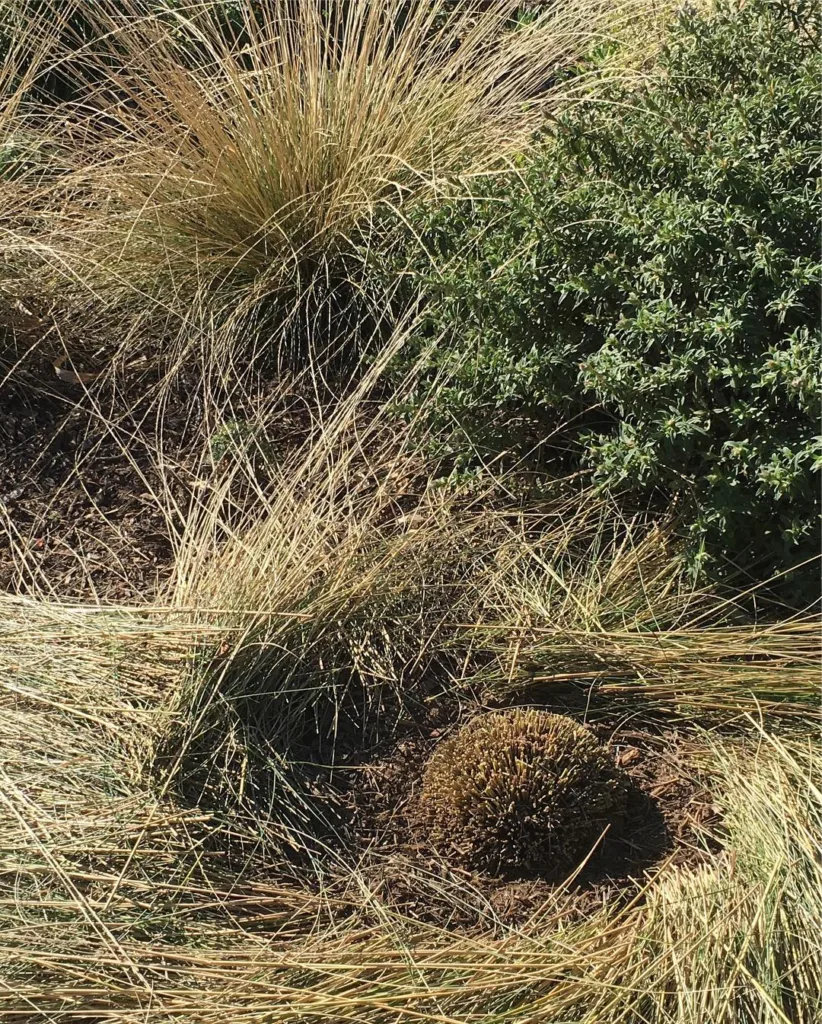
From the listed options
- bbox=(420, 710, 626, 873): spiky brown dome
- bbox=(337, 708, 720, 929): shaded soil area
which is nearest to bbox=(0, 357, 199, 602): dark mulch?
bbox=(337, 708, 720, 929): shaded soil area

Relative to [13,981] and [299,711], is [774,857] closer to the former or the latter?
[299,711]

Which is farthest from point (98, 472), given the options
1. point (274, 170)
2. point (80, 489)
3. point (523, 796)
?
point (523, 796)

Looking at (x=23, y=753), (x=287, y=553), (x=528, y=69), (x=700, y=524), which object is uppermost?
(x=528, y=69)

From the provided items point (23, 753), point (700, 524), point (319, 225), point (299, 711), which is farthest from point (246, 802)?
point (319, 225)

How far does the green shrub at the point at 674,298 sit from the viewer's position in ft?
8.75

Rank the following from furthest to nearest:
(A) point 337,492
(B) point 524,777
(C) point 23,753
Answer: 1. (A) point 337,492
2. (C) point 23,753
3. (B) point 524,777

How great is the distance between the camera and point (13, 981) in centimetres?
223

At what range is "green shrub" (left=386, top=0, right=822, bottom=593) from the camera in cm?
267

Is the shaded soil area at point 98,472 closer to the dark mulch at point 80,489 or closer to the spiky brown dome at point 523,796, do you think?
the dark mulch at point 80,489

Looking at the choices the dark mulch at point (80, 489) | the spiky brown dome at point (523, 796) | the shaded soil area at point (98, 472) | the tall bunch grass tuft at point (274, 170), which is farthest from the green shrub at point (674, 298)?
the dark mulch at point (80, 489)

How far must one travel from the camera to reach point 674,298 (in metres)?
2.87

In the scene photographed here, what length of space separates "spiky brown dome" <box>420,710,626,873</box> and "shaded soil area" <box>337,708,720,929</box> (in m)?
0.05

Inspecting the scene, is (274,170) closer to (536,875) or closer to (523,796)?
(523,796)

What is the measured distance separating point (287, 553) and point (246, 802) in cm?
73
